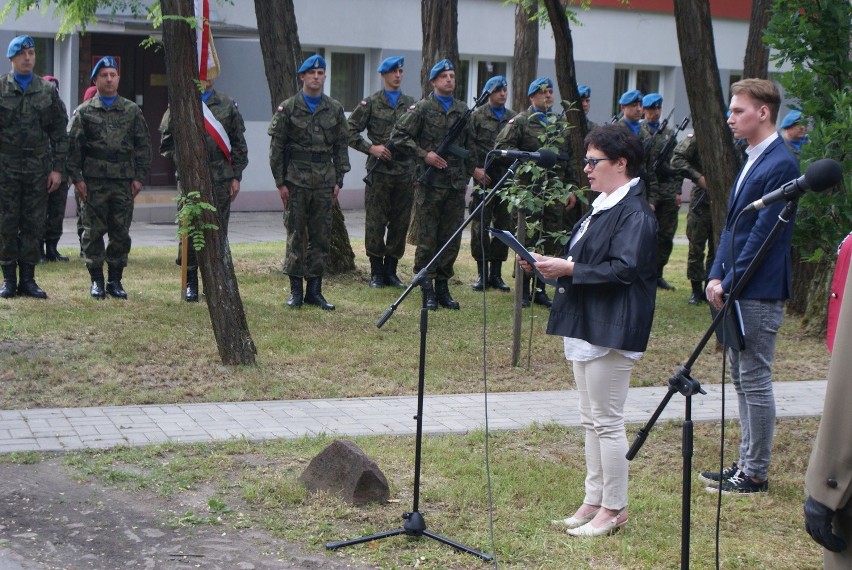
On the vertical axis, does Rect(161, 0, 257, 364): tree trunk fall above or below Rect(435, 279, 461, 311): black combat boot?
above

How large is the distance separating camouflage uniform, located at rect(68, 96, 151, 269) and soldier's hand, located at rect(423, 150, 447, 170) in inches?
113

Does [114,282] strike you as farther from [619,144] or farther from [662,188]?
[619,144]

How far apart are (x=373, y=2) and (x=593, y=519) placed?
18.8m

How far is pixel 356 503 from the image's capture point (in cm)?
585

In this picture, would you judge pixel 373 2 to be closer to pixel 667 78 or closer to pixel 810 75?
pixel 667 78

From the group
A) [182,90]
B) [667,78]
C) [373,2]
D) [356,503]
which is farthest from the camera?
[667,78]

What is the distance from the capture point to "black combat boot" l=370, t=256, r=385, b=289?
42.2ft

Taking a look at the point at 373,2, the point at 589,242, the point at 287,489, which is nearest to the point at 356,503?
the point at 287,489

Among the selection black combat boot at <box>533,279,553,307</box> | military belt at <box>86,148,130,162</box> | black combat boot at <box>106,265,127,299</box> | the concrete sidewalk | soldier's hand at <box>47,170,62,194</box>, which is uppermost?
military belt at <box>86,148,130,162</box>

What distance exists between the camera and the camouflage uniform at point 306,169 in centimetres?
1116

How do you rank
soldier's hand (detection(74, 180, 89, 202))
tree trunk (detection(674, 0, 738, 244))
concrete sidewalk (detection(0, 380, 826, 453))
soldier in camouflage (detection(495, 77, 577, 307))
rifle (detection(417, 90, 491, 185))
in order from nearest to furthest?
1. concrete sidewalk (detection(0, 380, 826, 453))
2. tree trunk (detection(674, 0, 738, 244))
3. soldier's hand (detection(74, 180, 89, 202))
4. soldier in camouflage (detection(495, 77, 577, 307))
5. rifle (detection(417, 90, 491, 185))

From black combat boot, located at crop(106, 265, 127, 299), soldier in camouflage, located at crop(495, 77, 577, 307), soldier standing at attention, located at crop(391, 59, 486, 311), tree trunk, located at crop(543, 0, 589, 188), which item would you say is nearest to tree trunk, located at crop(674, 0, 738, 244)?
tree trunk, located at crop(543, 0, 589, 188)

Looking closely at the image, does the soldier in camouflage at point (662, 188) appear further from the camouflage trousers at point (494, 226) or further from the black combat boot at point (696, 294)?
the camouflage trousers at point (494, 226)

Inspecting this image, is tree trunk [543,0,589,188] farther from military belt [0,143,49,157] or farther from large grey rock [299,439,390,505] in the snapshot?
large grey rock [299,439,390,505]
